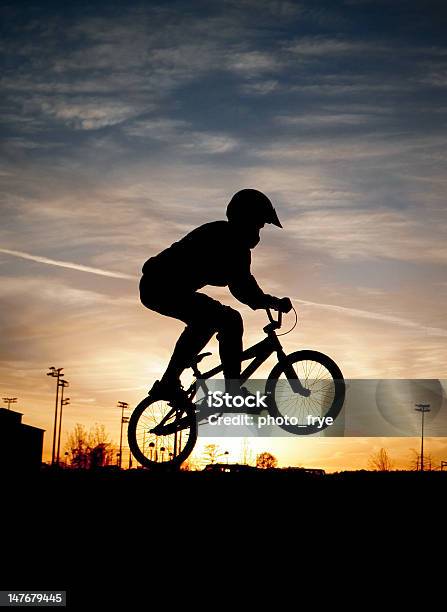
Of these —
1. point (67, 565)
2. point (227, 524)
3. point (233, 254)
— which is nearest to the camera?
point (67, 565)

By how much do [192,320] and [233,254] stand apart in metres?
1.13

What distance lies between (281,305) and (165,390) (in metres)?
2.14

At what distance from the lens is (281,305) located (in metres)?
11.0

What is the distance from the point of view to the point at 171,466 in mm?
11539

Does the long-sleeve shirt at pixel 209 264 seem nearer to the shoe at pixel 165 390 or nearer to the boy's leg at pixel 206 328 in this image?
the boy's leg at pixel 206 328

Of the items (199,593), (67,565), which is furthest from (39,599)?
(199,593)

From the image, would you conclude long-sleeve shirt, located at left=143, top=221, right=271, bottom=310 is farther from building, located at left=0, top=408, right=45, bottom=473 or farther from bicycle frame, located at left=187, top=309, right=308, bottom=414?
building, located at left=0, top=408, right=45, bottom=473

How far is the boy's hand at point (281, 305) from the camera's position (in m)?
10.9

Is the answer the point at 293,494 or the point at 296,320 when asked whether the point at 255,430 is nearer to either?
the point at 296,320

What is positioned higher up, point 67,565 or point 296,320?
point 296,320

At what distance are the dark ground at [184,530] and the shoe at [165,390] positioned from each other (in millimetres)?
2422

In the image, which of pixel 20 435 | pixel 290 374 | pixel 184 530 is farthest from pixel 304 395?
pixel 20 435

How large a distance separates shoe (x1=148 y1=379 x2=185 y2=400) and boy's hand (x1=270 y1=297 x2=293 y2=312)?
186cm

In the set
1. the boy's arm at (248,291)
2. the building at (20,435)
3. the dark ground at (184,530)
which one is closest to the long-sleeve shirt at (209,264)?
the boy's arm at (248,291)
